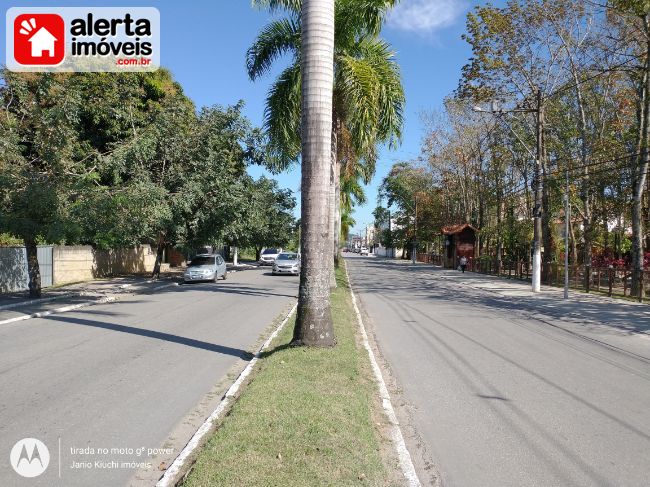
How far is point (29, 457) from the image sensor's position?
15.5 feet

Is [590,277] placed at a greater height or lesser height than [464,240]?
lesser

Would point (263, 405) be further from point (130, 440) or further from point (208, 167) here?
point (208, 167)

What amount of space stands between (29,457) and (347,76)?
12.6m

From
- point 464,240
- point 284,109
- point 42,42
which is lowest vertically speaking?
point 464,240

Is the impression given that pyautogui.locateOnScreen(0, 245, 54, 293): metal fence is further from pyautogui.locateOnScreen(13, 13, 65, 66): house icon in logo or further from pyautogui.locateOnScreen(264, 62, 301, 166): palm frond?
pyautogui.locateOnScreen(264, 62, 301, 166): palm frond

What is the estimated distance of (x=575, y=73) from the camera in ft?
83.8

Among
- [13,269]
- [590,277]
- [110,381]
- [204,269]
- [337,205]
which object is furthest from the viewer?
[337,205]

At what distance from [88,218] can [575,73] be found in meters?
22.6

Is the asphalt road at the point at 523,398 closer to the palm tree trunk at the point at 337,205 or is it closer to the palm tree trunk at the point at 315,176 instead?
the palm tree trunk at the point at 315,176

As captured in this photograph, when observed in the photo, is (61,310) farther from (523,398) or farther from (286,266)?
(286,266)

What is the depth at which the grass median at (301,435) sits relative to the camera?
13.5 feet

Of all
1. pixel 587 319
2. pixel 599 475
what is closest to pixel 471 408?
pixel 599 475

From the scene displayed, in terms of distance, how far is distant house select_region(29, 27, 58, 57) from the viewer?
1517 cm

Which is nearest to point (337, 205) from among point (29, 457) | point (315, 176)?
point (315, 176)
